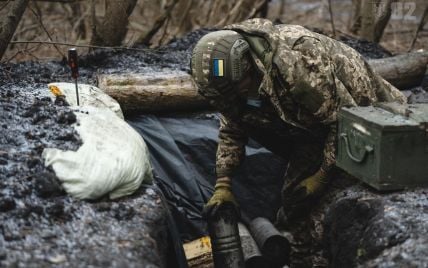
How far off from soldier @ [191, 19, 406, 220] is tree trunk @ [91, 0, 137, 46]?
257cm

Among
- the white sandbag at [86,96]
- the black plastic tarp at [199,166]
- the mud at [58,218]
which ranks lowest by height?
the black plastic tarp at [199,166]

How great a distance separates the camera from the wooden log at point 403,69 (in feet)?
20.1

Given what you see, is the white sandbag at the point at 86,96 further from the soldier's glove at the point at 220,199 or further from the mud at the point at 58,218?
the soldier's glove at the point at 220,199

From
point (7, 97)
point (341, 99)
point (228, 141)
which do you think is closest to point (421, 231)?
point (341, 99)

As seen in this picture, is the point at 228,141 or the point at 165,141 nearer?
the point at 228,141

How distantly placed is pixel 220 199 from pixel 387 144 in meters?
1.30

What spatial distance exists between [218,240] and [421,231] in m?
1.40

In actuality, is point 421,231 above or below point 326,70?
below

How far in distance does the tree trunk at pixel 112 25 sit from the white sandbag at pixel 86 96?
6.71ft

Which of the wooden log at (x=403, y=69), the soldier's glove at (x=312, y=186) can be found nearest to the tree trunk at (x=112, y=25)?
the wooden log at (x=403, y=69)

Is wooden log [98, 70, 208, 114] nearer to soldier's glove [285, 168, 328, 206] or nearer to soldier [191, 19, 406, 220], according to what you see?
soldier [191, 19, 406, 220]

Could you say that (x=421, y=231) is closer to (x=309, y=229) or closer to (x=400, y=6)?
(x=309, y=229)

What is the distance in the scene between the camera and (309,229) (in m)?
4.82

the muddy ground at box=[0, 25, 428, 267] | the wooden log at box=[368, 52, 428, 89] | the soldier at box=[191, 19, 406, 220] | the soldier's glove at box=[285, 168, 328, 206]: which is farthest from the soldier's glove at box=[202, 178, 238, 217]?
the wooden log at box=[368, 52, 428, 89]
